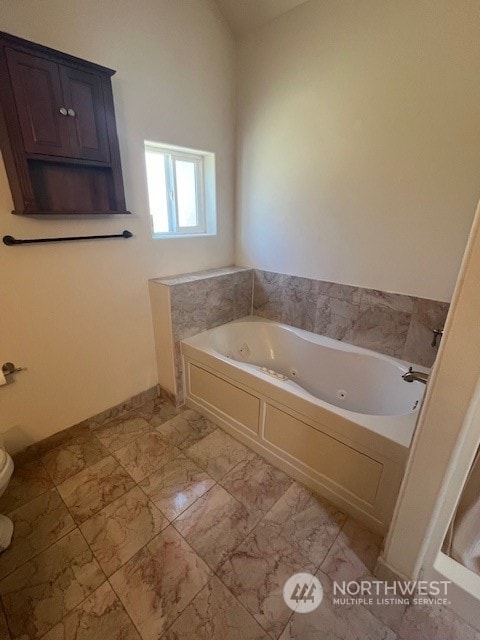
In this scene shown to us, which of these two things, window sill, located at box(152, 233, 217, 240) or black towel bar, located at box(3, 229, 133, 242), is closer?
black towel bar, located at box(3, 229, 133, 242)

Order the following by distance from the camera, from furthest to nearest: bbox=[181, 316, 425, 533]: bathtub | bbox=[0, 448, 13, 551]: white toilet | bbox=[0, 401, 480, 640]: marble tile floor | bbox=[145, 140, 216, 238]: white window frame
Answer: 1. bbox=[145, 140, 216, 238]: white window frame
2. bbox=[181, 316, 425, 533]: bathtub
3. bbox=[0, 448, 13, 551]: white toilet
4. bbox=[0, 401, 480, 640]: marble tile floor

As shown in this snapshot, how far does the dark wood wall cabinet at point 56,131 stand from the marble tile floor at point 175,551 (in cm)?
149

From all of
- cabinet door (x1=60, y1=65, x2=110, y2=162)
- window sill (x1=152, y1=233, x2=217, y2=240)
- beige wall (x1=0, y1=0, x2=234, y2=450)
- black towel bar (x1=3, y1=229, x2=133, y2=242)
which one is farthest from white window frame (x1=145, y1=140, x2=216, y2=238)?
cabinet door (x1=60, y1=65, x2=110, y2=162)

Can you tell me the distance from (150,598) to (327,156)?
8.25 feet

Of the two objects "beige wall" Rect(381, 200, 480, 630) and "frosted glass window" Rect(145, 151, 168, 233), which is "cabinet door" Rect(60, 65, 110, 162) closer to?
"frosted glass window" Rect(145, 151, 168, 233)

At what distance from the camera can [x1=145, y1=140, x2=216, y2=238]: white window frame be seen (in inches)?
83.1

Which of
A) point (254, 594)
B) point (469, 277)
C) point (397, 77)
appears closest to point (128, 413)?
point (254, 594)

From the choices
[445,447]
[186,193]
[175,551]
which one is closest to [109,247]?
[186,193]

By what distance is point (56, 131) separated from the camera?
4.52 ft

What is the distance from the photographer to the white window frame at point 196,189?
2111mm

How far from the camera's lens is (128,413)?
7.07ft

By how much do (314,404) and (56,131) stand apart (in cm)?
187

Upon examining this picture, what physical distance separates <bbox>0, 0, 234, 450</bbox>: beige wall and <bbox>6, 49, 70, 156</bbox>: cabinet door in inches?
7.0

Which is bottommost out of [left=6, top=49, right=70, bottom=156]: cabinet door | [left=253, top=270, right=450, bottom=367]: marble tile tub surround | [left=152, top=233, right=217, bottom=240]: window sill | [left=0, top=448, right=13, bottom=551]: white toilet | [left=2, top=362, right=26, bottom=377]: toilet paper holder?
[left=0, top=448, right=13, bottom=551]: white toilet
